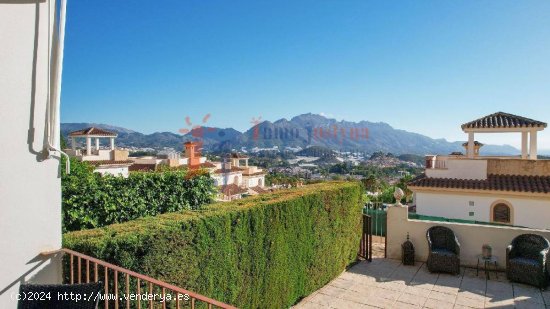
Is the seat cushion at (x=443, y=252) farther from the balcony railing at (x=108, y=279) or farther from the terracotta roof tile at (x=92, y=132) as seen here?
the terracotta roof tile at (x=92, y=132)

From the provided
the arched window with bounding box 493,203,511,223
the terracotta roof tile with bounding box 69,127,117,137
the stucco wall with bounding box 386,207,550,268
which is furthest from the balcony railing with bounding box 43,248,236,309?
the terracotta roof tile with bounding box 69,127,117,137

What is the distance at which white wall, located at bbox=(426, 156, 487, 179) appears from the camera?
11.9m

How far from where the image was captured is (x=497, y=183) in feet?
37.0

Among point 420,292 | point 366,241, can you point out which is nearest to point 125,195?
point 366,241

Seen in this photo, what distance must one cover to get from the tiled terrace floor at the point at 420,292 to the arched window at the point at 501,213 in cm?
387

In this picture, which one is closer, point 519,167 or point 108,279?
point 108,279

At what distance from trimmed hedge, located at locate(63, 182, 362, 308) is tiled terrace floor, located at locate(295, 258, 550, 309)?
Result: 0.42 meters

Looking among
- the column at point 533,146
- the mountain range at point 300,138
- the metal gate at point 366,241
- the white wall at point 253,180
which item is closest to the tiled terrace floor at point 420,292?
the metal gate at point 366,241

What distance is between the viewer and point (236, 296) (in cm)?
479

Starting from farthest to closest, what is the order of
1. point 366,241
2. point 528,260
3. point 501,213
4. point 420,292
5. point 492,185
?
1. point 492,185
2. point 501,213
3. point 366,241
4. point 528,260
5. point 420,292

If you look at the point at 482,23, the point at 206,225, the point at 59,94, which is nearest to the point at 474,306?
the point at 206,225

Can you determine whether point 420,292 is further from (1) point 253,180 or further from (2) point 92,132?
(1) point 253,180

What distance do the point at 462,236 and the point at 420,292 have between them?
2500 mm

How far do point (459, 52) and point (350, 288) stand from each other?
40.2 feet
